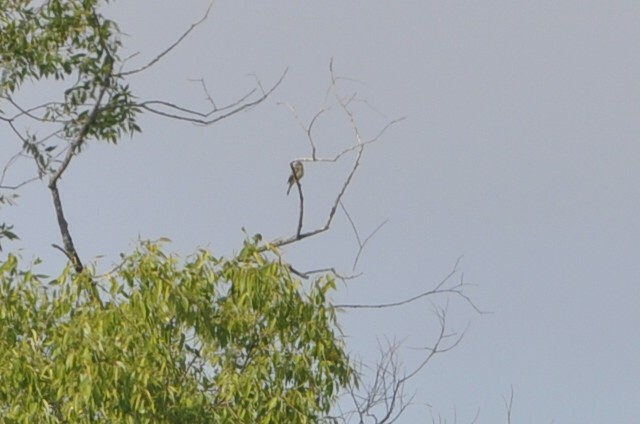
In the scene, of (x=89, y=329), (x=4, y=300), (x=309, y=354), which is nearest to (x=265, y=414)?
(x=309, y=354)

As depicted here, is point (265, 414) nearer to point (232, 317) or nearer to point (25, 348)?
point (232, 317)

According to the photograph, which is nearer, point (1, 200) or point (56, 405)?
point (56, 405)

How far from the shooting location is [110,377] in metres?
8.80

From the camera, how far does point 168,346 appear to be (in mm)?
9297

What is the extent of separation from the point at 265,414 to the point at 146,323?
0.95 metres

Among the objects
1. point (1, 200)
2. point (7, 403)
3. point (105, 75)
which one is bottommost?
point (7, 403)

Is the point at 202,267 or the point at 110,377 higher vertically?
the point at 202,267

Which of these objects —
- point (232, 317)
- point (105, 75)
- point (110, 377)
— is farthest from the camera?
point (105, 75)

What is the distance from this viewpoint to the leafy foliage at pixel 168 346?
29.2 ft

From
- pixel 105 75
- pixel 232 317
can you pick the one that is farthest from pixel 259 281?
pixel 105 75

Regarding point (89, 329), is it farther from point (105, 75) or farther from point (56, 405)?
point (105, 75)

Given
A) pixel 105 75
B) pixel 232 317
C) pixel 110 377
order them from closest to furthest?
pixel 110 377, pixel 232 317, pixel 105 75

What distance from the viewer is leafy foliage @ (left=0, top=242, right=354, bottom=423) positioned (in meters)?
8.90

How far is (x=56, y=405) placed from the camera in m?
9.07
